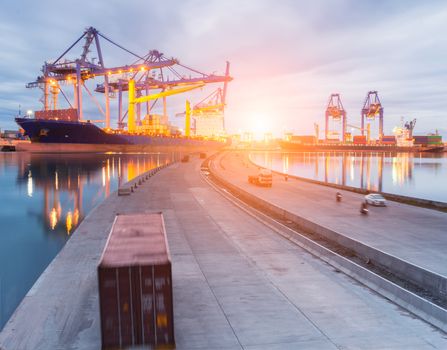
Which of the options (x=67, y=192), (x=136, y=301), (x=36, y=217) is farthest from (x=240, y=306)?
(x=67, y=192)

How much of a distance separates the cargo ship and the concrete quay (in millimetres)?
93492

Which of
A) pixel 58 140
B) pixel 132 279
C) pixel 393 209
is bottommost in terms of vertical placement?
Answer: pixel 393 209

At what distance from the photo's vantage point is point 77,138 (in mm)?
106938

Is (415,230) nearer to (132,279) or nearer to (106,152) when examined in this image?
(132,279)

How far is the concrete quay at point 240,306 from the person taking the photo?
8.07 m

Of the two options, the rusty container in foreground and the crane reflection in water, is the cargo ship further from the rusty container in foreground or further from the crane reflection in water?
the rusty container in foreground

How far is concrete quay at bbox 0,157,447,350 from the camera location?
807 cm

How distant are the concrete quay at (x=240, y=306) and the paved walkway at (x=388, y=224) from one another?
4.14 m

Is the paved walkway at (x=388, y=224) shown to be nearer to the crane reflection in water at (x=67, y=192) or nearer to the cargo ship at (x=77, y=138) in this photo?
the crane reflection in water at (x=67, y=192)

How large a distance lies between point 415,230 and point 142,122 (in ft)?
445

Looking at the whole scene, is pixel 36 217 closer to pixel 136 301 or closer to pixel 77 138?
pixel 136 301

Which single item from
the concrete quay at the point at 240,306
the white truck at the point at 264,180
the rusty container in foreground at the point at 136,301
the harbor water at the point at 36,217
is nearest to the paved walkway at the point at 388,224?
the concrete quay at the point at 240,306

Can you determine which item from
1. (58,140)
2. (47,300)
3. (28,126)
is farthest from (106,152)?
(47,300)

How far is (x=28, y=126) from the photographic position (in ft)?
324
